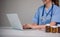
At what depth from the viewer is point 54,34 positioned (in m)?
1.57

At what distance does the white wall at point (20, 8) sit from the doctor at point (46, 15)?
75mm

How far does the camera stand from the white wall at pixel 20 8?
1.90 m

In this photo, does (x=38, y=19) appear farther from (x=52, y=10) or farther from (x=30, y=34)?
(x=30, y=34)

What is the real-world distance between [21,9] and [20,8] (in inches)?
0.9

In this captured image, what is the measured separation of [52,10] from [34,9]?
0.88 feet

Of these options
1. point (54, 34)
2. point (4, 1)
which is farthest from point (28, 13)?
point (54, 34)

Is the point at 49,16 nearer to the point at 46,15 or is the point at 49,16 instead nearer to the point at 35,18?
the point at 46,15

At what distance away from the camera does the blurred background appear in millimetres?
1902

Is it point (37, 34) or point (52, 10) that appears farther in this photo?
point (52, 10)

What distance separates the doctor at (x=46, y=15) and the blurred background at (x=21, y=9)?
0.07m

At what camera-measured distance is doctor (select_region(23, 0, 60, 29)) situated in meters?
1.86

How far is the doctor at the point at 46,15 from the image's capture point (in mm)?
1858

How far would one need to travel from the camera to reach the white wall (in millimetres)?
1902

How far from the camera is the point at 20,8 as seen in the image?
193cm
